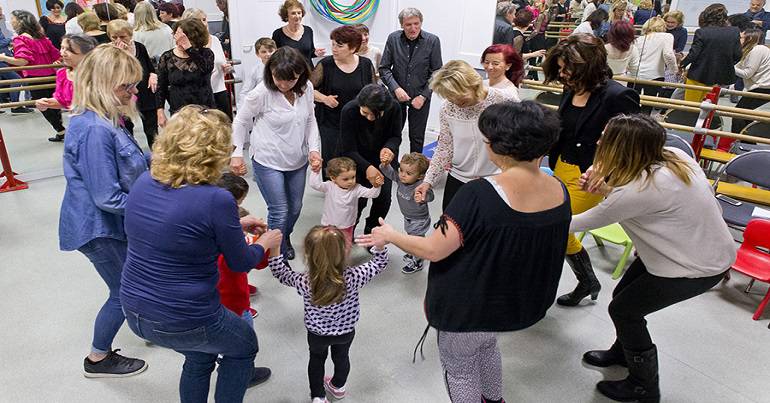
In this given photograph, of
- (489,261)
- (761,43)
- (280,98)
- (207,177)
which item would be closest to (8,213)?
(280,98)

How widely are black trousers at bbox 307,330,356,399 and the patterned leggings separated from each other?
45 centimetres

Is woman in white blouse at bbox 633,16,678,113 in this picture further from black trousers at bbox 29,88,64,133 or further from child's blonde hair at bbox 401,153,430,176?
black trousers at bbox 29,88,64,133

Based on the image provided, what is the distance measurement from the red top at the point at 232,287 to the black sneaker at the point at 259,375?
45cm

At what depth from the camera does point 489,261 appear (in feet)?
5.19

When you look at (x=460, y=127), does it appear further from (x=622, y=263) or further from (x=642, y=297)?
(x=622, y=263)

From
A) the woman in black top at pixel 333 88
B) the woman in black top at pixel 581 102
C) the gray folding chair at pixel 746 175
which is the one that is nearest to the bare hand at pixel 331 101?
the woman in black top at pixel 333 88

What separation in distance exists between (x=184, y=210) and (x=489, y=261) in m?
0.95

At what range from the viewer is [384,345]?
268 cm

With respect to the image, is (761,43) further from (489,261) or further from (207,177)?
(207,177)

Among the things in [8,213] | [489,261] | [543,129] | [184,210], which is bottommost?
[8,213]

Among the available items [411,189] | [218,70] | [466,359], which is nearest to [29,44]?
[218,70]

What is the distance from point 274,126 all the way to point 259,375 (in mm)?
1389

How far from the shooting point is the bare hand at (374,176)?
123 inches

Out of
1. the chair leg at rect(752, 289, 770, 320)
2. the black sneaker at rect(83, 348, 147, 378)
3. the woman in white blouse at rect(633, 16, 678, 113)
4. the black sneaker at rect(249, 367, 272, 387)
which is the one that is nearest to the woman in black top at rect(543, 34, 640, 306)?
the chair leg at rect(752, 289, 770, 320)
